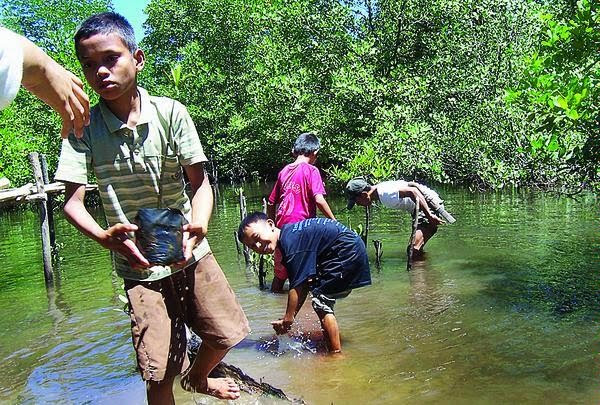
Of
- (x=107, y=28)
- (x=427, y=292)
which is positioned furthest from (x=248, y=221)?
(x=427, y=292)

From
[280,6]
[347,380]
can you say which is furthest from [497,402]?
[280,6]

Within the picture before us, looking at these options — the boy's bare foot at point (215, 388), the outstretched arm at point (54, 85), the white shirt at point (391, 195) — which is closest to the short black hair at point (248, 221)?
the boy's bare foot at point (215, 388)

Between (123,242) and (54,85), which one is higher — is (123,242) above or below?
below

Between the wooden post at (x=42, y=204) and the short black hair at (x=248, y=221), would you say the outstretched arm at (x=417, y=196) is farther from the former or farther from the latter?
the wooden post at (x=42, y=204)

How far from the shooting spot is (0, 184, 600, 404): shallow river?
4.70m

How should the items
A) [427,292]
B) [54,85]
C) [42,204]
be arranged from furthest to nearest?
[42,204], [427,292], [54,85]

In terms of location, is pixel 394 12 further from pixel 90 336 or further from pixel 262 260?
pixel 90 336

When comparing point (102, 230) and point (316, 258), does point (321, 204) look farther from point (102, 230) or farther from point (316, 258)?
point (102, 230)

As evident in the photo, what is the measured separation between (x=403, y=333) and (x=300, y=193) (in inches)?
83.8

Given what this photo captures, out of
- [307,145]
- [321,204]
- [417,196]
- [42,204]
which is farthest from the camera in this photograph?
[42,204]

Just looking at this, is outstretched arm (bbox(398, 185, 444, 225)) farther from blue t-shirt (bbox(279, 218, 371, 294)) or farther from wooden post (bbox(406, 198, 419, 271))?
blue t-shirt (bbox(279, 218, 371, 294))

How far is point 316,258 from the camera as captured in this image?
5379 millimetres

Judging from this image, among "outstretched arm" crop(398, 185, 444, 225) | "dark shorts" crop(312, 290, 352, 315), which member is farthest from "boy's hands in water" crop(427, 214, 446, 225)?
"dark shorts" crop(312, 290, 352, 315)

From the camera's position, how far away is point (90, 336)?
273 inches
